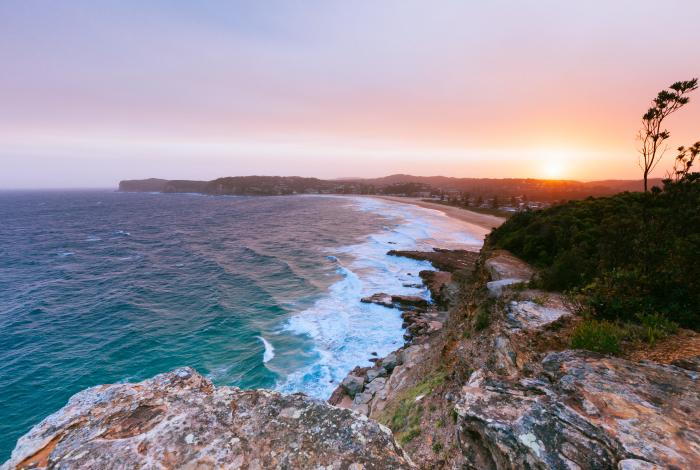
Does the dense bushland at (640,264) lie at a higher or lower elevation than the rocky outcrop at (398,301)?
higher

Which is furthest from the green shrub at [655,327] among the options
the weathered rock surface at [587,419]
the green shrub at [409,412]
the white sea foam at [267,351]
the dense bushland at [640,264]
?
the white sea foam at [267,351]

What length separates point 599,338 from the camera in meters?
6.52

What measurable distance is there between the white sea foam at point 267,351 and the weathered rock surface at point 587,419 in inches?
613

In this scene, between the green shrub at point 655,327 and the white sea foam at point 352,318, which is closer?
the green shrub at point 655,327

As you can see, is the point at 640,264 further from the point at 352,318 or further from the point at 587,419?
the point at 352,318

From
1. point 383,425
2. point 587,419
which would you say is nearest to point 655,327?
point 587,419

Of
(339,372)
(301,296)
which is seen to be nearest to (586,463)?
(339,372)

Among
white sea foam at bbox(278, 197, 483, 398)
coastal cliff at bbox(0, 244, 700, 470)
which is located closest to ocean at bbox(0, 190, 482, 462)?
white sea foam at bbox(278, 197, 483, 398)

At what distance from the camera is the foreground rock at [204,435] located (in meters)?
3.52

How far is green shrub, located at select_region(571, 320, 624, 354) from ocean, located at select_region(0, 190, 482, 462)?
12.0 metres

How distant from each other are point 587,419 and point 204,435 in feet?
17.0

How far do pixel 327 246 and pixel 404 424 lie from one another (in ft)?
121

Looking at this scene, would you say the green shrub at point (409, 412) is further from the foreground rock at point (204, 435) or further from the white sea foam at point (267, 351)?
the white sea foam at point (267, 351)

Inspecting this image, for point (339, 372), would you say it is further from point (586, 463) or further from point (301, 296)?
point (586, 463)
